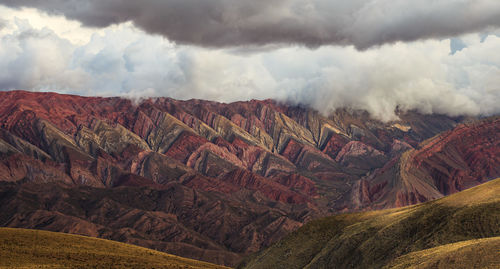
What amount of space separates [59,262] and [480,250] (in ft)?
284

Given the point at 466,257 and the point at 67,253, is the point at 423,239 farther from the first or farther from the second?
the point at 67,253

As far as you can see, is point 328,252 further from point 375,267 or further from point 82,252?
point 82,252

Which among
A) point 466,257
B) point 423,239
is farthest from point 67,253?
point 466,257

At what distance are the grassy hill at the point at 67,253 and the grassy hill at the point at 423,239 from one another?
35388 mm

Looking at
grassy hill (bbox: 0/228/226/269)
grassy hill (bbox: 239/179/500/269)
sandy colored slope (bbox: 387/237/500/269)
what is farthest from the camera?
grassy hill (bbox: 0/228/226/269)

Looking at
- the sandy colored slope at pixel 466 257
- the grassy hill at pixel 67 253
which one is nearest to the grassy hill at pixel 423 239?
the sandy colored slope at pixel 466 257

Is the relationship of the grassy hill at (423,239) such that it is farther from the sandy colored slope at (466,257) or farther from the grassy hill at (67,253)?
the grassy hill at (67,253)

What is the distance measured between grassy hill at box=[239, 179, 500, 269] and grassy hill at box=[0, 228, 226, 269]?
116 ft

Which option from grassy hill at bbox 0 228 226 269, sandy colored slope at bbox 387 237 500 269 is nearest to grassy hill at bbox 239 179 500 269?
sandy colored slope at bbox 387 237 500 269

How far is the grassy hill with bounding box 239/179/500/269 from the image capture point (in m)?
75.5

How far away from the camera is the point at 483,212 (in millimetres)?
100312

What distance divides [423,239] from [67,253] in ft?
270

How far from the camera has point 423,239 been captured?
10238cm

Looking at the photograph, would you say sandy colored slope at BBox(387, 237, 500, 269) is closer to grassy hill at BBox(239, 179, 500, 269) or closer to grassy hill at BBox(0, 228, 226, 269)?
grassy hill at BBox(239, 179, 500, 269)
